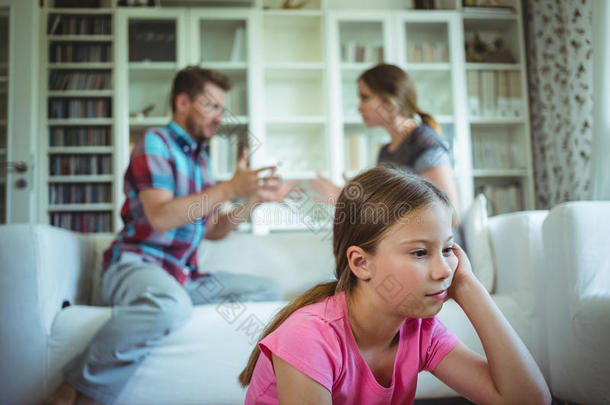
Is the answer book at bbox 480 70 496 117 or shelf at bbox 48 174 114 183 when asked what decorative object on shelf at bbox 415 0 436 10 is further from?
shelf at bbox 48 174 114 183

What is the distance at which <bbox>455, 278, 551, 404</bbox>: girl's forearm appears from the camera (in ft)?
2.45

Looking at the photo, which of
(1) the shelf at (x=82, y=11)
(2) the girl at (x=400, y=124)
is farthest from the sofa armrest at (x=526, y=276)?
(1) the shelf at (x=82, y=11)

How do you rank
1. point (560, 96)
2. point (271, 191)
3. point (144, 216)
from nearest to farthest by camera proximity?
point (144, 216) < point (271, 191) < point (560, 96)

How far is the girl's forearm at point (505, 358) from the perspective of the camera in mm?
746

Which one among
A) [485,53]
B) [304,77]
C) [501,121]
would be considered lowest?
[501,121]

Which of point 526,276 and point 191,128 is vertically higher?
point 191,128

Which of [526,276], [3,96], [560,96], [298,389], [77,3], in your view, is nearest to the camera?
[298,389]

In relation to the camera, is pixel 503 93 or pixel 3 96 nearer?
pixel 3 96

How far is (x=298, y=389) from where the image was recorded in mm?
692

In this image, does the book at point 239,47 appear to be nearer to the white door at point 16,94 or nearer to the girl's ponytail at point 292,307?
the white door at point 16,94

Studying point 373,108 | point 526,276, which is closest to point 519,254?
point 526,276

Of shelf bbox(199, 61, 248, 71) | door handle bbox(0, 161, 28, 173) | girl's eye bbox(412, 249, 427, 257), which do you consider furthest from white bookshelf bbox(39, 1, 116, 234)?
girl's eye bbox(412, 249, 427, 257)

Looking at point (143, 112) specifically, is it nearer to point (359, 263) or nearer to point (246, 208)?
point (246, 208)

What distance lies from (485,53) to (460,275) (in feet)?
8.85
